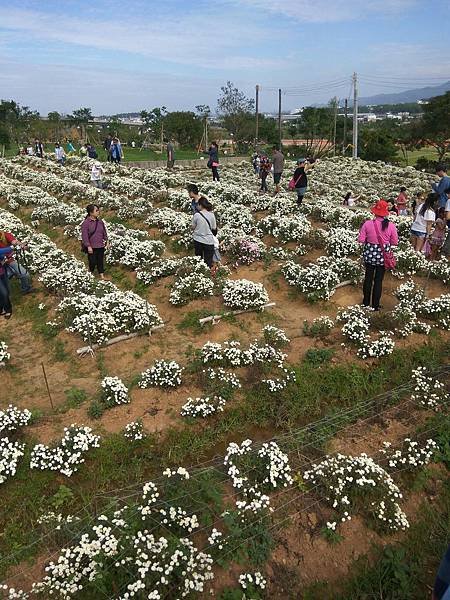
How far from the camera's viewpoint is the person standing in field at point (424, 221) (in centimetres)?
1194

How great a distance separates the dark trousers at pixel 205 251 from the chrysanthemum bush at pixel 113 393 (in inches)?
197

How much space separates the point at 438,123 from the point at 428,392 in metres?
46.8

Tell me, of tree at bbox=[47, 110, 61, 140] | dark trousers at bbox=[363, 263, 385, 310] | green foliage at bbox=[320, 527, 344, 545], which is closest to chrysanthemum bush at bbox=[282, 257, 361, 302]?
dark trousers at bbox=[363, 263, 385, 310]

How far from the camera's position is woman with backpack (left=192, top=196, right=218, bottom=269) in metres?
10.9

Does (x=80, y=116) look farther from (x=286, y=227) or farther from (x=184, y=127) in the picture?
(x=286, y=227)

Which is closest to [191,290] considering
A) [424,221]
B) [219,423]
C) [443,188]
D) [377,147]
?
[219,423]

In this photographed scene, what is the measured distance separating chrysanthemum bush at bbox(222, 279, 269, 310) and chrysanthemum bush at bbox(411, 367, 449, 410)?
3.64 metres

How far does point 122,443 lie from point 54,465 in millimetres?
948

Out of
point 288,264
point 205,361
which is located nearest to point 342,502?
point 205,361

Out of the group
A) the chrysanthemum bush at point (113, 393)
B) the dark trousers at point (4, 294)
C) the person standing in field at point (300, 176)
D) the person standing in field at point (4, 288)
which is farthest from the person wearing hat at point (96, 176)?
the chrysanthemum bush at point (113, 393)

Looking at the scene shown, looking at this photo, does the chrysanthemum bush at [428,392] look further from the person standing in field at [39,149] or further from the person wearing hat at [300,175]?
the person standing in field at [39,149]

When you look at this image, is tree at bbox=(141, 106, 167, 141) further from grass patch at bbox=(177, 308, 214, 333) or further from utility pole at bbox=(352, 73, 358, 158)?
grass patch at bbox=(177, 308, 214, 333)

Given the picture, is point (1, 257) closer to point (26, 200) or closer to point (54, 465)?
point (54, 465)

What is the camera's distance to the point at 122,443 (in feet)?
21.6
